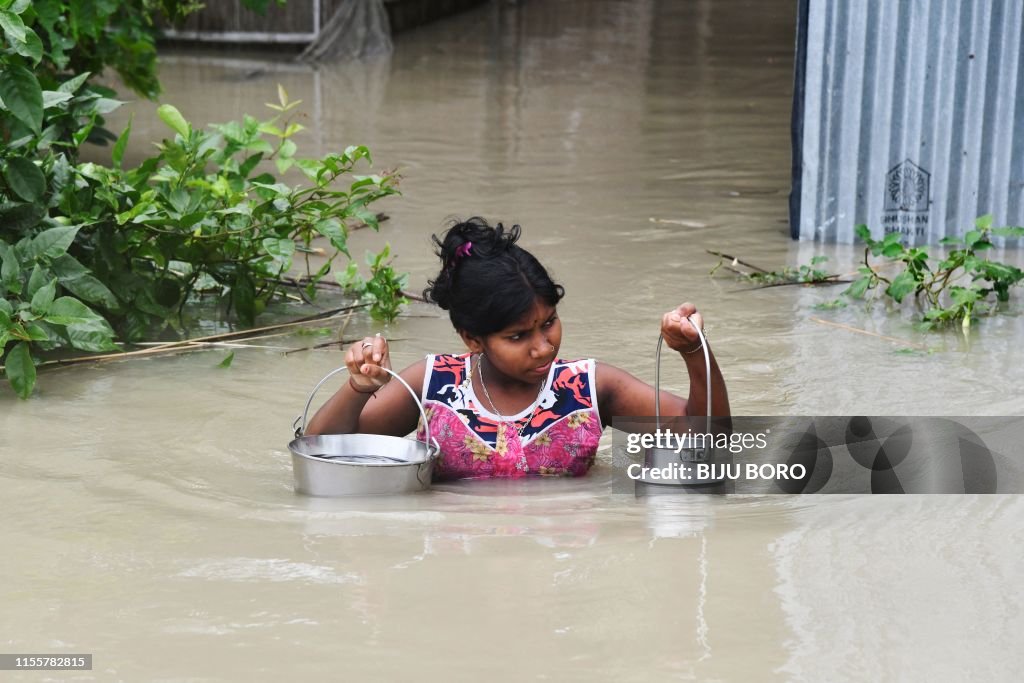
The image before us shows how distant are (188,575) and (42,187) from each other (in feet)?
6.99

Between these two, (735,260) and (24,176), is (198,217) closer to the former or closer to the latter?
(24,176)

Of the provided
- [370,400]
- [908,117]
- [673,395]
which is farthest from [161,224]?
[908,117]

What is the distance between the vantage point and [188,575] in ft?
8.48

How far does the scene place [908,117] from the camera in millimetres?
6238

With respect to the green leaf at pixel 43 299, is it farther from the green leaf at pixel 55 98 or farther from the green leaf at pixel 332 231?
the green leaf at pixel 332 231

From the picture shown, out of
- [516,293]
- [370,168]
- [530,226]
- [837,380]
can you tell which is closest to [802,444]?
[837,380]

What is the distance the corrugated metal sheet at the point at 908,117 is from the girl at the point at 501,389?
3.40 metres

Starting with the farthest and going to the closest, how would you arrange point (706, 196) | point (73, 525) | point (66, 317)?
point (706, 196) → point (66, 317) → point (73, 525)

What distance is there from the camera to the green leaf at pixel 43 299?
3.89 meters

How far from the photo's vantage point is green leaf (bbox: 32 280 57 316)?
3893mm

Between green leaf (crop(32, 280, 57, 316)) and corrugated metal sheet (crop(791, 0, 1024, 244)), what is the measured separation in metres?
3.85

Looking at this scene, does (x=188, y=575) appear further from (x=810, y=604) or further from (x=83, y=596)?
(x=810, y=604)

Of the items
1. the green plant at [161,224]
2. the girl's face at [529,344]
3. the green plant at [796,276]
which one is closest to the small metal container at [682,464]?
the girl's face at [529,344]

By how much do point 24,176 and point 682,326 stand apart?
2.46 metres
